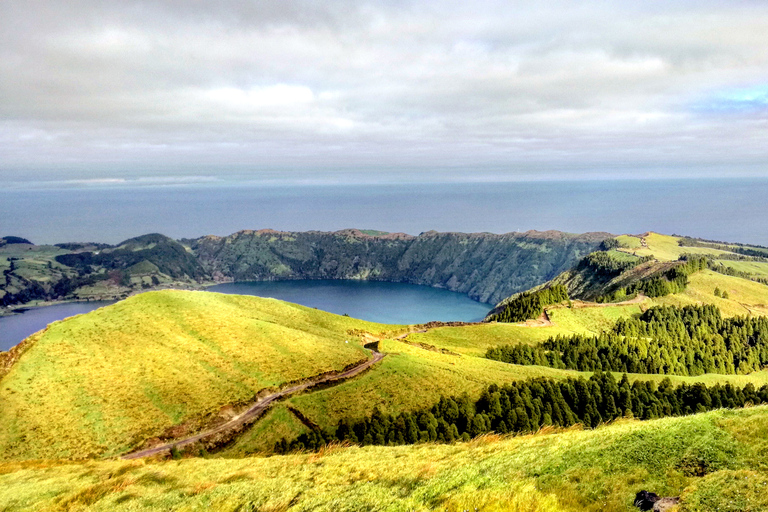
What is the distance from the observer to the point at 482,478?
56.9 ft

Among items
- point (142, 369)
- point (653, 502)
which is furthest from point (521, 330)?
point (653, 502)

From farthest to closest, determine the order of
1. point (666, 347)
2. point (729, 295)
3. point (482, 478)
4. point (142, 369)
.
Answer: point (729, 295) → point (666, 347) → point (142, 369) → point (482, 478)

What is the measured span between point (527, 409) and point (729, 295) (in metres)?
155

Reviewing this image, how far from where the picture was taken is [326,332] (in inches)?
3310

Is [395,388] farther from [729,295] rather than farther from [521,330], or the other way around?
[729,295]

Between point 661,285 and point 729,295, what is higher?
point 661,285

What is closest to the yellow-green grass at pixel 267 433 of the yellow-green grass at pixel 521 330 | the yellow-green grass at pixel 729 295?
the yellow-green grass at pixel 521 330

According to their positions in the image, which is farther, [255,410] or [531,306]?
[531,306]

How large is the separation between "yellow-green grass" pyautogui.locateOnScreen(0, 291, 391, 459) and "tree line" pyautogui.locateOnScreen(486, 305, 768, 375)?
4930 centimetres

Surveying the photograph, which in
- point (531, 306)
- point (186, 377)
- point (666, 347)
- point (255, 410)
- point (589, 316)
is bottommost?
point (666, 347)

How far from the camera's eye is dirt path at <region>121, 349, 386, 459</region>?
4308 cm

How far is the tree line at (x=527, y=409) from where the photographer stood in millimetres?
46000

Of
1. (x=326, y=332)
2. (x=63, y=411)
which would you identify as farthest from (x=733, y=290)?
(x=63, y=411)

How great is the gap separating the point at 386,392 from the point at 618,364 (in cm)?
6745
